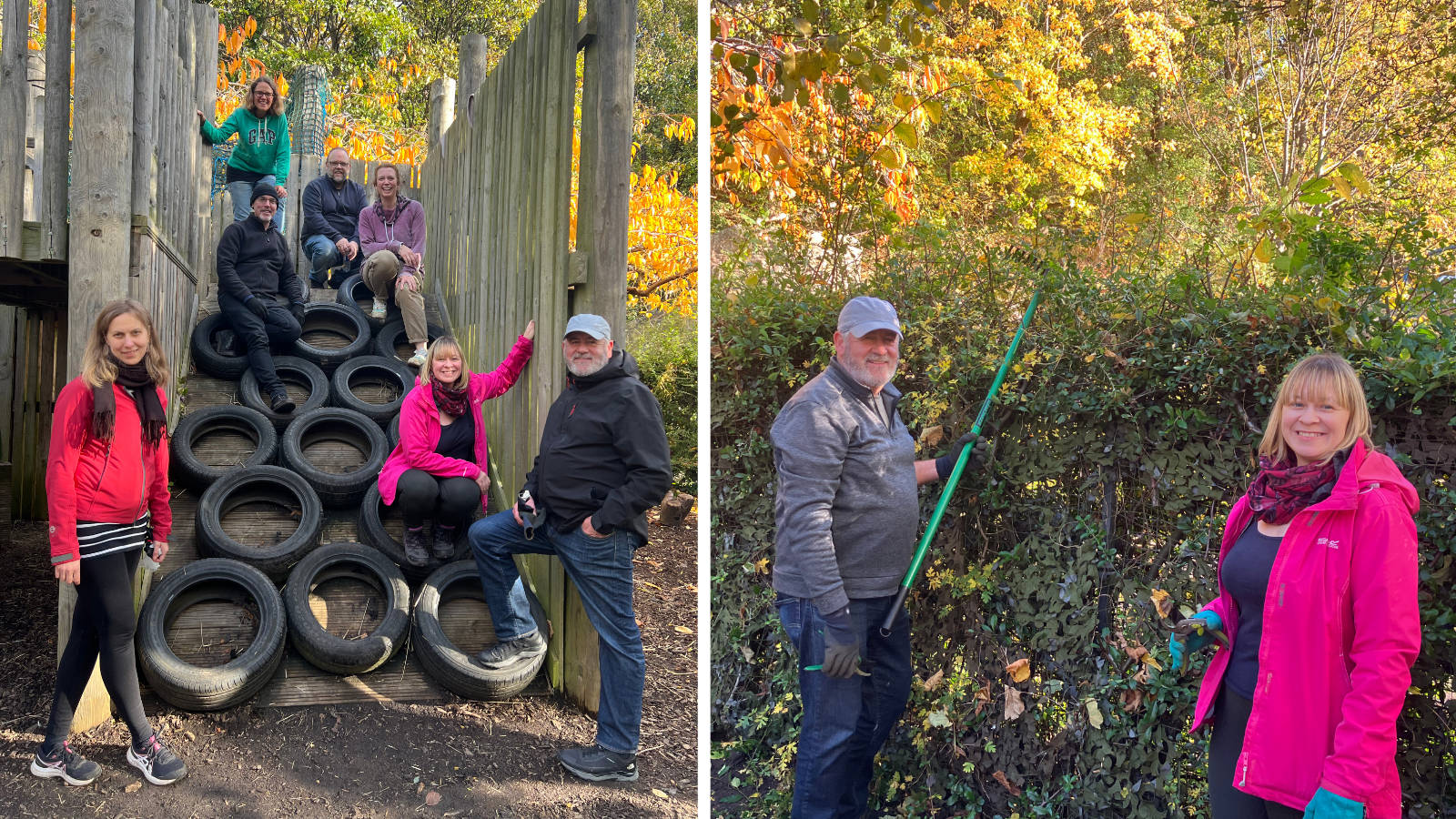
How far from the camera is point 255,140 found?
793 centimetres

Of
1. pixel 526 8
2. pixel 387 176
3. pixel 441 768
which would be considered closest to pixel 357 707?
pixel 441 768

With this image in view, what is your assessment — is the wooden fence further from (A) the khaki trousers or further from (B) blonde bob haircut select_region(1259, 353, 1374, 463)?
(B) blonde bob haircut select_region(1259, 353, 1374, 463)

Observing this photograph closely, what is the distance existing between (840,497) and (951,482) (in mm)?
421

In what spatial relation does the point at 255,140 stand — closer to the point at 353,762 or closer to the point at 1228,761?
the point at 353,762

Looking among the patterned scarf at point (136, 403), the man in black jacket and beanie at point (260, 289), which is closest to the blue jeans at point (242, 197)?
the man in black jacket and beanie at point (260, 289)

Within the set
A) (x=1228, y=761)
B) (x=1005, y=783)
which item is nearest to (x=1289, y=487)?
(x=1228, y=761)

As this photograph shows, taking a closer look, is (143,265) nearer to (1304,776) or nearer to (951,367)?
(951,367)

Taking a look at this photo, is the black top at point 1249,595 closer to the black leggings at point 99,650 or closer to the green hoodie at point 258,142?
the black leggings at point 99,650

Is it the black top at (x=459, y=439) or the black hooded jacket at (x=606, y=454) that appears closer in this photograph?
the black hooded jacket at (x=606, y=454)

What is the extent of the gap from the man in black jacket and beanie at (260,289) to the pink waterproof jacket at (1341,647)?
5612 mm

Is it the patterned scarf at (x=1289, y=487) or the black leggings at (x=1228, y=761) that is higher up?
the patterned scarf at (x=1289, y=487)

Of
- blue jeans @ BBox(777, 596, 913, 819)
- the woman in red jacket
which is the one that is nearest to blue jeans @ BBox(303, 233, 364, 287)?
the woman in red jacket

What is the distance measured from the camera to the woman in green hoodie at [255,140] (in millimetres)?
7812

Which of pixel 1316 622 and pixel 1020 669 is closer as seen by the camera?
pixel 1316 622
